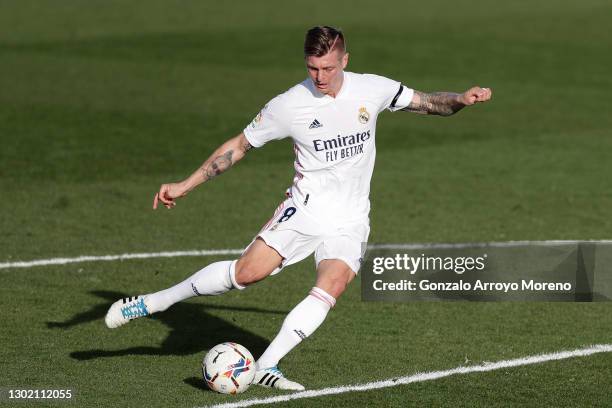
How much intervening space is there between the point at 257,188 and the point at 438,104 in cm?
770

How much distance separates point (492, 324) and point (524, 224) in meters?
4.09

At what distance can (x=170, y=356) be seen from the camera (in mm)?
9797

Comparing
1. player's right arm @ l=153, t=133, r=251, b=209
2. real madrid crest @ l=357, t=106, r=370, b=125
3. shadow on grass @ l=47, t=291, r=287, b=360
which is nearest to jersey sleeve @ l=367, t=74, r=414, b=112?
real madrid crest @ l=357, t=106, r=370, b=125

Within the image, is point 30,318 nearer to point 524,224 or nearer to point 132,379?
point 132,379

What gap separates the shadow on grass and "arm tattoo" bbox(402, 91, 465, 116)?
7.98 ft

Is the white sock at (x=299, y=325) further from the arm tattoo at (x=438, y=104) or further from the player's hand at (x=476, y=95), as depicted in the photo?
the player's hand at (x=476, y=95)

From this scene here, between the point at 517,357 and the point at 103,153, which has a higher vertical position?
the point at 103,153

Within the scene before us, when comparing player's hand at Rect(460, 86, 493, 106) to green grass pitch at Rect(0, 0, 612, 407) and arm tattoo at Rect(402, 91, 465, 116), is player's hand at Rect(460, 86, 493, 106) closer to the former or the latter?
arm tattoo at Rect(402, 91, 465, 116)

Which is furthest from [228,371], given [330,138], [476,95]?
[476,95]

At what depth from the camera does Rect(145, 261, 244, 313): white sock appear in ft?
30.3

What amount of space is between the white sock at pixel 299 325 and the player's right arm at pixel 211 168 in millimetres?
1238

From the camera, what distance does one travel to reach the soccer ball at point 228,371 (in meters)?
8.62

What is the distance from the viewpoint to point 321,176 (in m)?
9.13

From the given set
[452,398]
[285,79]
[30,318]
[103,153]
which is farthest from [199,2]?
[452,398]
